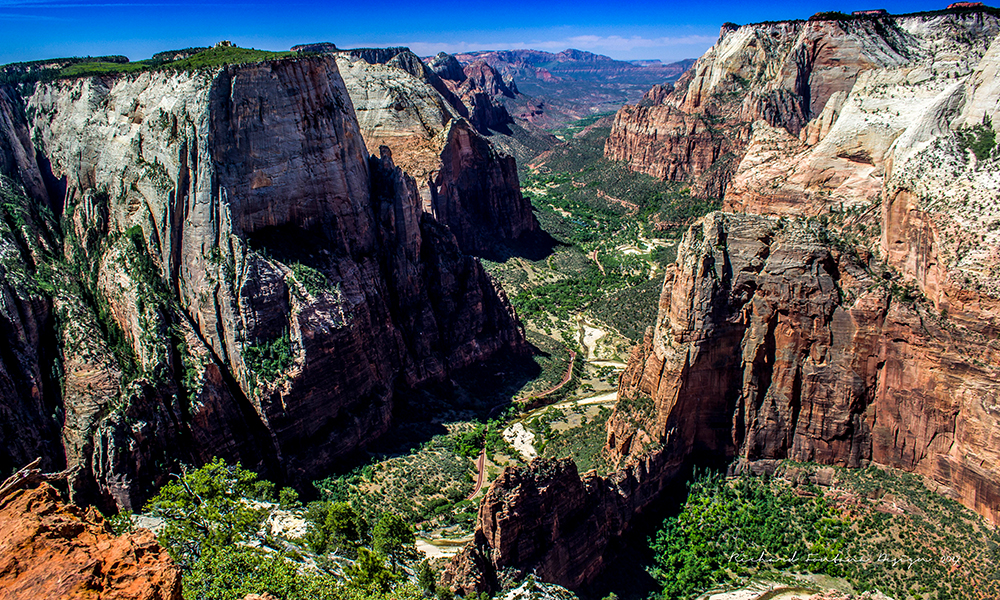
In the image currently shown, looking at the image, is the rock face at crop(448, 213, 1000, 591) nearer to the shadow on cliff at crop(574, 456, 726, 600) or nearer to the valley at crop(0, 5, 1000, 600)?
the valley at crop(0, 5, 1000, 600)

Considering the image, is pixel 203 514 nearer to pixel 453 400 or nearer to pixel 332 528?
pixel 332 528

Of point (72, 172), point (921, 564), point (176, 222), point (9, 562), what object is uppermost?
point (72, 172)

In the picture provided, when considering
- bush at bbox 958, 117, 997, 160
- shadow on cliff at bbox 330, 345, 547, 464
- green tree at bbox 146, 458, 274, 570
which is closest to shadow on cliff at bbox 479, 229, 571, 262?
shadow on cliff at bbox 330, 345, 547, 464

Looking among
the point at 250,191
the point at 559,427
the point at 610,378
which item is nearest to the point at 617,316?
the point at 610,378

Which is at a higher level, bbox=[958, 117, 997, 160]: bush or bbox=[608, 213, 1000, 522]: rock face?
bbox=[958, 117, 997, 160]: bush

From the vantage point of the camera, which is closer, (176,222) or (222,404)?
(222,404)

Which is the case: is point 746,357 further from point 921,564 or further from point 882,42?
point 882,42
